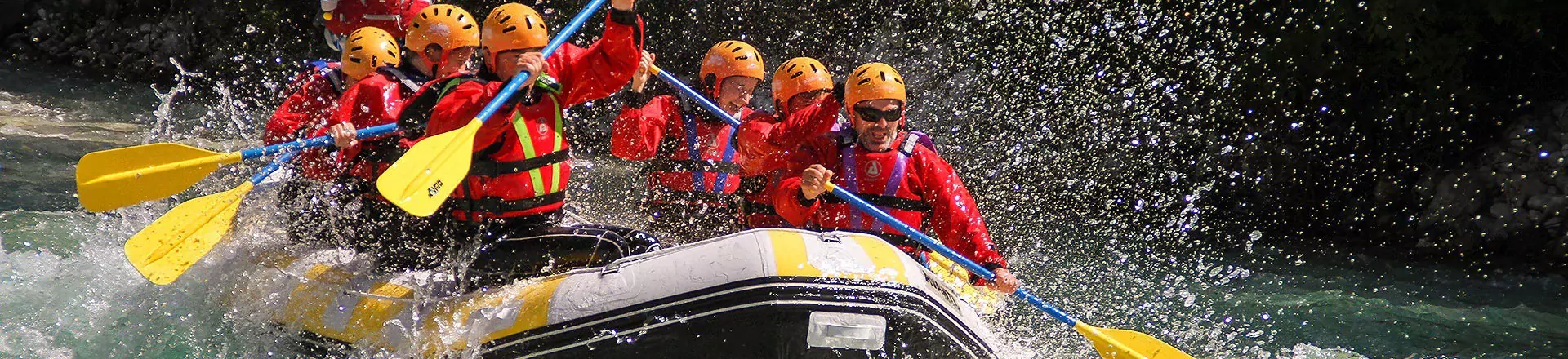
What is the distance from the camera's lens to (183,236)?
4.40 m

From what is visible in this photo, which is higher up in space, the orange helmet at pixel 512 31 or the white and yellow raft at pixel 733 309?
the orange helmet at pixel 512 31

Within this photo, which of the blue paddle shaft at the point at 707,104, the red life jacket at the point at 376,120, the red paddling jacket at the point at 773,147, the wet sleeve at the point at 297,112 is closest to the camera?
the red paddling jacket at the point at 773,147

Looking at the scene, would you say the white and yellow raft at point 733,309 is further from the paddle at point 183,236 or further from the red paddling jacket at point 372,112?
the red paddling jacket at point 372,112

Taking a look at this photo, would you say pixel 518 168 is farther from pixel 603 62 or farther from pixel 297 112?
pixel 297 112

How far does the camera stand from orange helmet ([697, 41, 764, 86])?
18.4 ft

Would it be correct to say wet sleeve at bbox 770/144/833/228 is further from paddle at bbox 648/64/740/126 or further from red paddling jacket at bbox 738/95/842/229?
paddle at bbox 648/64/740/126

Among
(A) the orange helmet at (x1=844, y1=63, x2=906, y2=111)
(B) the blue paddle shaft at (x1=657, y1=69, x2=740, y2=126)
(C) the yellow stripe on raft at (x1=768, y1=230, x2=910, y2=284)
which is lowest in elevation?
(C) the yellow stripe on raft at (x1=768, y1=230, x2=910, y2=284)

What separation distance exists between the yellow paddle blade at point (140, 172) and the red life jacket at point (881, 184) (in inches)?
85.6

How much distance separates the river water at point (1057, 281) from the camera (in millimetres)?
4875

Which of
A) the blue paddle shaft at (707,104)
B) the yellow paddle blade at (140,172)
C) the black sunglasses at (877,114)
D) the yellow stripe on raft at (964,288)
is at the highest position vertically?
the blue paddle shaft at (707,104)

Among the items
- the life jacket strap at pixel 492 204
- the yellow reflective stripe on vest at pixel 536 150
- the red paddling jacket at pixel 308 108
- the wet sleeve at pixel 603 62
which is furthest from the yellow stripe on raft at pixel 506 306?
the red paddling jacket at pixel 308 108

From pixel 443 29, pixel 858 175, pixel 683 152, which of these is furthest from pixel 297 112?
pixel 858 175

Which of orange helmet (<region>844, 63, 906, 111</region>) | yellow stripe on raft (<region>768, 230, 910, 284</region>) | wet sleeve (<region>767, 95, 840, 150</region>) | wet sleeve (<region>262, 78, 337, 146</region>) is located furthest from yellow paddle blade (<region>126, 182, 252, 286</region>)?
orange helmet (<region>844, 63, 906, 111</region>)

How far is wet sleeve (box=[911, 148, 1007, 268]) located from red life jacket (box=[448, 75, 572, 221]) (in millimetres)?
1325
